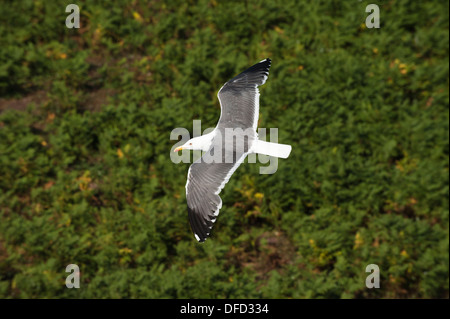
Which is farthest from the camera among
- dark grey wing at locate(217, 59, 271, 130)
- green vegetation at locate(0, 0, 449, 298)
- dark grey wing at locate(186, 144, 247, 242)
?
green vegetation at locate(0, 0, 449, 298)

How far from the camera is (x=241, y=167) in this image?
30.6 feet

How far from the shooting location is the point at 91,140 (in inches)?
404

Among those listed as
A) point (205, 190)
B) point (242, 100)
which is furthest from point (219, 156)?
point (242, 100)

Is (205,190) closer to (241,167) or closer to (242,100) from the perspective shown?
(242,100)

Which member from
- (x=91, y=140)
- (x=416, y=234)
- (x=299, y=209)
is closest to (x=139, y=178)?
(x=91, y=140)

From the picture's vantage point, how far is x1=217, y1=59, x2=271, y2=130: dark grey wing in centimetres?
655

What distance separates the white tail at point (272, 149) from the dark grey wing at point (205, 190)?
167mm

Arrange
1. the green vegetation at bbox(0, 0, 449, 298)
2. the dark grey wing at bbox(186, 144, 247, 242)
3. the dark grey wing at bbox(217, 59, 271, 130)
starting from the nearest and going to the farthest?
the dark grey wing at bbox(186, 144, 247, 242) < the dark grey wing at bbox(217, 59, 271, 130) < the green vegetation at bbox(0, 0, 449, 298)

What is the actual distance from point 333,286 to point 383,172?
242 cm

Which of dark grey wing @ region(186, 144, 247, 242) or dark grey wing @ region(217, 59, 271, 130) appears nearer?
dark grey wing @ region(186, 144, 247, 242)

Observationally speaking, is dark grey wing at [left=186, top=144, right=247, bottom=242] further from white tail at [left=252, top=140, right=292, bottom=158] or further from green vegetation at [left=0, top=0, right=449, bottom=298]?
A: green vegetation at [left=0, top=0, right=449, bottom=298]

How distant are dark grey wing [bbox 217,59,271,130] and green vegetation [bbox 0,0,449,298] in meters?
2.46

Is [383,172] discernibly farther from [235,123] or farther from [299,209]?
[235,123]

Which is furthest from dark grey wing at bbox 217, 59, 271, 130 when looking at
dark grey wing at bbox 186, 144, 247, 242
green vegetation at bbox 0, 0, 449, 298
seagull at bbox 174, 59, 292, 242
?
green vegetation at bbox 0, 0, 449, 298
